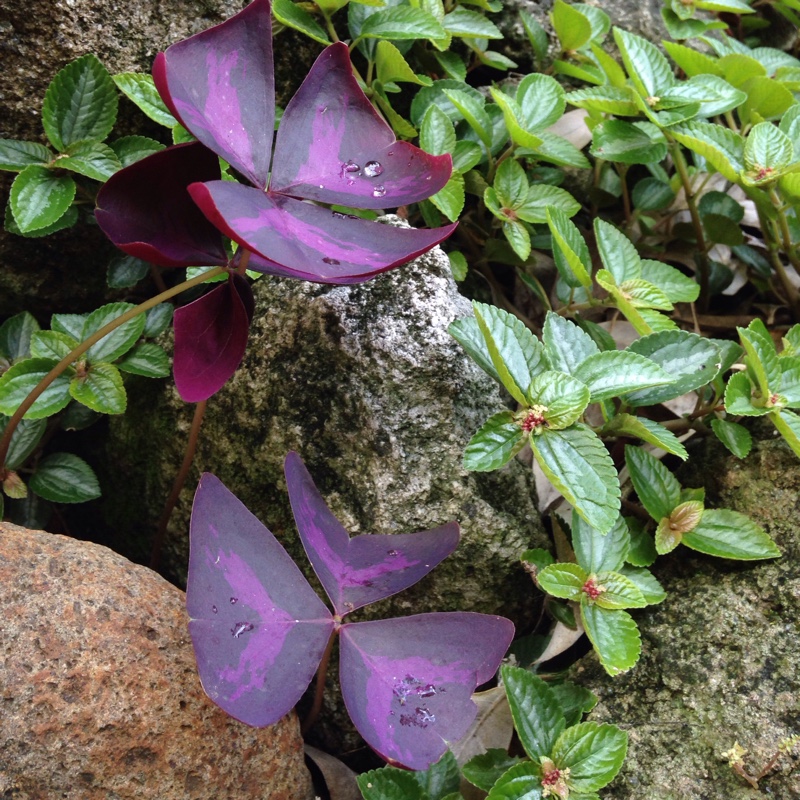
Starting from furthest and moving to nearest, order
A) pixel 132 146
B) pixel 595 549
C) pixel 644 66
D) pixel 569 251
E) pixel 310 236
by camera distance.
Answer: pixel 644 66 < pixel 132 146 < pixel 569 251 < pixel 595 549 < pixel 310 236

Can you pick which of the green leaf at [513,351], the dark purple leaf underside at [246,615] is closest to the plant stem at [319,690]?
the dark purple leaf underside at [246,615]

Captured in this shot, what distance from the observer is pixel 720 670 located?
139 centimetres

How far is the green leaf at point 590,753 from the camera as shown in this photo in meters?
1.22

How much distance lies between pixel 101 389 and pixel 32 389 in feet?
0.43

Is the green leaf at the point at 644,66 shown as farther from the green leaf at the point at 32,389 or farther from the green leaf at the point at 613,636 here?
the green leaf at the point at 32,389

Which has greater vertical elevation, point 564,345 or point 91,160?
point 91,160

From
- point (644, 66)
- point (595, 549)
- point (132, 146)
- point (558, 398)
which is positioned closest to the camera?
point (558, 398)

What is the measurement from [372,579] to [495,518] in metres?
0.32

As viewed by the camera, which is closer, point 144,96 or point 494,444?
point 494,444

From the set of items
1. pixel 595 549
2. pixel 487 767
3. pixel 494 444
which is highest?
pixel 494 444

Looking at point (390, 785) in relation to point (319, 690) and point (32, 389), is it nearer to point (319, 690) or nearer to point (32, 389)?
point (319, 690)

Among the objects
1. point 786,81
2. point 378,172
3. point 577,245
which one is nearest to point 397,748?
point 378,172

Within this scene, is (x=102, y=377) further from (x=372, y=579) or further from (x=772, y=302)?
(x=772, y=302)

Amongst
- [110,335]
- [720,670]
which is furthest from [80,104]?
[720,670]
